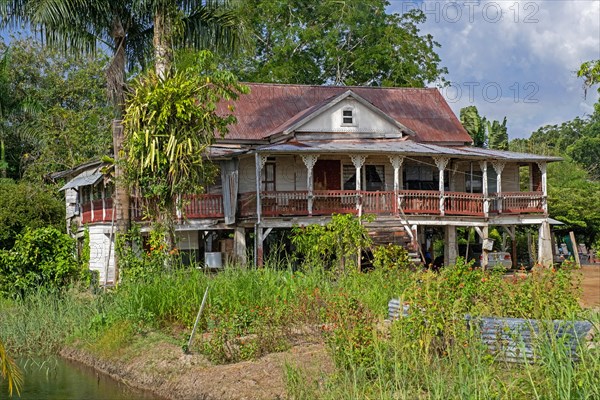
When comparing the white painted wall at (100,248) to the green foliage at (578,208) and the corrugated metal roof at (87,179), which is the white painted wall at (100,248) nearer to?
the corrugated metal roof at (87,179)

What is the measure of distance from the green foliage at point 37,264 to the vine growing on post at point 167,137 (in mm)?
2351

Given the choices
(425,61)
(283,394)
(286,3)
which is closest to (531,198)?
(425,61)

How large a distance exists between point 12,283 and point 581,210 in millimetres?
25710

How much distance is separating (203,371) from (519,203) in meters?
19.5

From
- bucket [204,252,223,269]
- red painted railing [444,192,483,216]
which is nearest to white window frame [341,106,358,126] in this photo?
red painted railing [444,192,483,216]

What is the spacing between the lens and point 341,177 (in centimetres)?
2930

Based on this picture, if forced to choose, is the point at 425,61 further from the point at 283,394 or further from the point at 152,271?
the point at 283,394

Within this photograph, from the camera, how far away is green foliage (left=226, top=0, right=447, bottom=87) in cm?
3900

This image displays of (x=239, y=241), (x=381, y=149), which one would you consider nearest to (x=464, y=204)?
(x=381, y=149)

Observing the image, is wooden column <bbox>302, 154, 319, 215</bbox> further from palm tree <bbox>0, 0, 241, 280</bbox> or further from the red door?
palm tree <bbox>0, 0, 241, 280</bbox>

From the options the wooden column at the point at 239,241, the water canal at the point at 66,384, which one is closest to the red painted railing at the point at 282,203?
the wooden column at the point at 239,241

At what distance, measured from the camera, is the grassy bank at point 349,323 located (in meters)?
8.26

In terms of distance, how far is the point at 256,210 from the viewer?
82.8 ft

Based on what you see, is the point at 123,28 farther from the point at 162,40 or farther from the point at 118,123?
the point at 118,123
